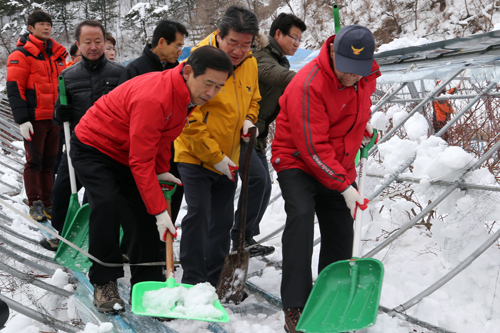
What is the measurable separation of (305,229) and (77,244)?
183cm

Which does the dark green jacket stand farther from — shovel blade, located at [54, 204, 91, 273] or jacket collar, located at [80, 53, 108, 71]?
shovel blade, located at [54, 204, 91, 273]

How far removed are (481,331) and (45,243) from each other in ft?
11.2

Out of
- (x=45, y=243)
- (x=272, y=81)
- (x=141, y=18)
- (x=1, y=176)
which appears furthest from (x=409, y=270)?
(x=141, y=18)

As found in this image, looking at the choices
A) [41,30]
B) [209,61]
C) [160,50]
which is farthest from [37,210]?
[209,61]

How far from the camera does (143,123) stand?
2.16 meters

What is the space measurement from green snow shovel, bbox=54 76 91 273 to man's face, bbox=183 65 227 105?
1.40 m

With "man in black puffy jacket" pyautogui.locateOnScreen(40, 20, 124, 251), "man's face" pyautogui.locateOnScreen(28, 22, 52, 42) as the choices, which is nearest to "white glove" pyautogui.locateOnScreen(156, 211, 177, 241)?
"man in black puffy jacket" pyautogui.locateOnScreen(40, 20, 124, 251)

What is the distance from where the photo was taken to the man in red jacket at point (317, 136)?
6.97 feet

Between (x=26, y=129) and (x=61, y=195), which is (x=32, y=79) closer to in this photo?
(x=26, y=129)

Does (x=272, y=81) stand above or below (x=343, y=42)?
below

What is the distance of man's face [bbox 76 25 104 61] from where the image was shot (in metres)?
3.27

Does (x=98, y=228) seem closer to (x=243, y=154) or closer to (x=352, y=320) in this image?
(x=243, y=154)

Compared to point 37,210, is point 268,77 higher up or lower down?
higher up

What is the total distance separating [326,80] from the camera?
2.19 m
